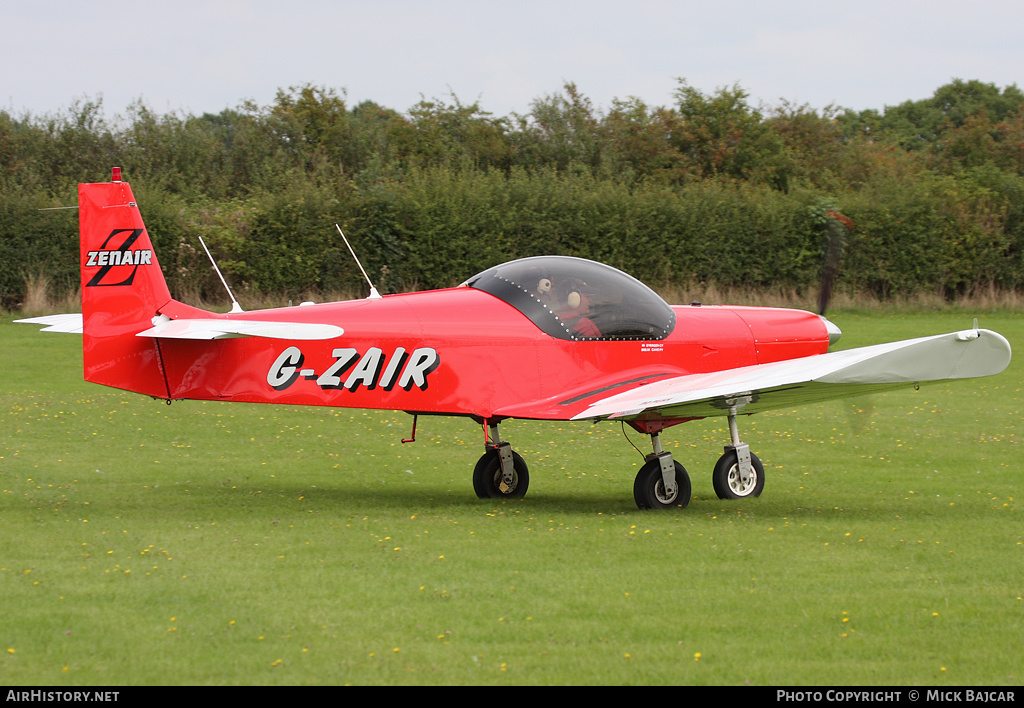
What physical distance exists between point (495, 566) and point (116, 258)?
13.9 feet

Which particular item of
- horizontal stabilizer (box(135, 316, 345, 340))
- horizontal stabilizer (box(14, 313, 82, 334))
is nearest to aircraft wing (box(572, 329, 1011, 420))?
horizontal stabilizer (box(135, 316, 345, 340))

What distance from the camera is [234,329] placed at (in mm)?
8078

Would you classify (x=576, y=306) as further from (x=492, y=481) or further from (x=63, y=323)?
(x=63, y=323)

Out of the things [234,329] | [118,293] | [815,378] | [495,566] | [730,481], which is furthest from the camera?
[730,481]

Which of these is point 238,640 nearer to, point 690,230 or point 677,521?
point 677,521

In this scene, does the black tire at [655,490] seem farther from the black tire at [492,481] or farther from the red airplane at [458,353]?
the black tire at [492,481]

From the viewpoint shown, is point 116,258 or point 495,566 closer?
point 495,566

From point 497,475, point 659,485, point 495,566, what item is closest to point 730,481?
point 659,485

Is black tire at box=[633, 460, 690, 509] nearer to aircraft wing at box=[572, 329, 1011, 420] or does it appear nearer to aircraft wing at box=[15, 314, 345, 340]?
aircraft wing at box=[572, 329, 1011, 420]

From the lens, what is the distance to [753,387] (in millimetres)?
7758

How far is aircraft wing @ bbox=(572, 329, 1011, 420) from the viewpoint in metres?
7.13

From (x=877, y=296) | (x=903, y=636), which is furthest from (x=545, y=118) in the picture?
(x=903, y=636)

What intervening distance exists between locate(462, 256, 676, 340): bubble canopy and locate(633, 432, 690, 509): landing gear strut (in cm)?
108

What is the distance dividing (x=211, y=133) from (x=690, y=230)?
20.2 metres
